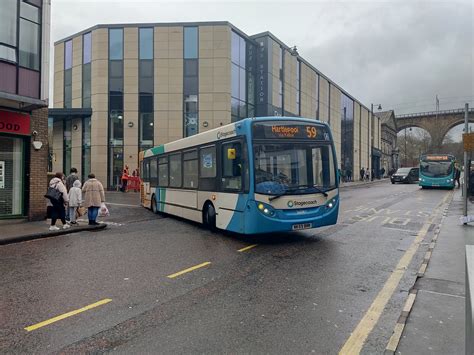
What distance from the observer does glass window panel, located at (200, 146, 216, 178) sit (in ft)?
32.1

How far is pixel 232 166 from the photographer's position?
8.79 m

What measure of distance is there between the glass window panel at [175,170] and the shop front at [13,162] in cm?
482

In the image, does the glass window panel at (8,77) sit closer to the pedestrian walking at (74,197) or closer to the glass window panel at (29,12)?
the glass window panel at (29,12)

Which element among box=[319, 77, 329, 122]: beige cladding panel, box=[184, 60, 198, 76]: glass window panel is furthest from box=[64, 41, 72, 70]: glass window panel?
box=[319, 77, 329, 122]: beige cladding panel

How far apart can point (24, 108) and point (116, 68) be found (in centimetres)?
1817

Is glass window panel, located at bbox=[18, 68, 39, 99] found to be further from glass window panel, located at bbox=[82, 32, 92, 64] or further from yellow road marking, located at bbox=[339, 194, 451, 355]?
glass window panel, located at bbox=[82, 32, 92, 64]

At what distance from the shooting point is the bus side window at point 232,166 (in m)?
8.53

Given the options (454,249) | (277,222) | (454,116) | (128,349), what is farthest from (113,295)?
(454,116)

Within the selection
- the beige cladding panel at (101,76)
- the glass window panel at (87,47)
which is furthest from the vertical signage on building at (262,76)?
the glass window panel at (87,47)

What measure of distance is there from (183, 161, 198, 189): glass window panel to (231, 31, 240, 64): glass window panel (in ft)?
67.2

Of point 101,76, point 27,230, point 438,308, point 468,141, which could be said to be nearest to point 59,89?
point 101,76

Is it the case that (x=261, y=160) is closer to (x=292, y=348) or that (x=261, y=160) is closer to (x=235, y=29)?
(x=292, y=348)

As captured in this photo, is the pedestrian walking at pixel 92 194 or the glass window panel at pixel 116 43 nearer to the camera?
the pedestrian walking at pixel 92 194

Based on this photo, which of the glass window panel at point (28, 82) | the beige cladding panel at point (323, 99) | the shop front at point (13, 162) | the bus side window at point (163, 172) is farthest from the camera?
the beige cladding panel at point (323, 99)
